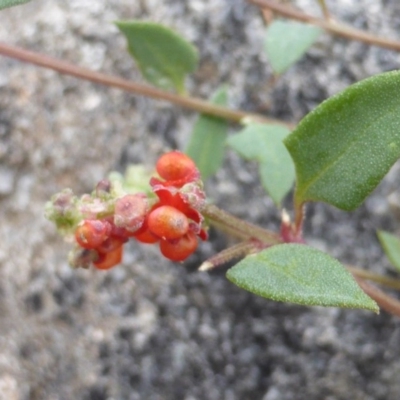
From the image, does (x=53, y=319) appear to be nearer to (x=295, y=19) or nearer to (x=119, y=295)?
(x=119, y=295)

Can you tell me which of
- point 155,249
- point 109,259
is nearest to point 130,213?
point 109,259

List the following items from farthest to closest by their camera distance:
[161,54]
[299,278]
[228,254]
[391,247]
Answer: [161,54]
[391,247]
[228,254]
[299,278]

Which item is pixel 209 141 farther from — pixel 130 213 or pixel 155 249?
pixel 130 213

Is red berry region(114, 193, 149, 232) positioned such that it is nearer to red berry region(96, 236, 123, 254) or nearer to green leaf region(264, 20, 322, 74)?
red berry region(96, 236, 123, 254)

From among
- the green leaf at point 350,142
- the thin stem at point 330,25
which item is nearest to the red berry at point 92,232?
the green leaf at point 350,142

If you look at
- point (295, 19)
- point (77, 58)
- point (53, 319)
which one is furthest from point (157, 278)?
point (295, 19)

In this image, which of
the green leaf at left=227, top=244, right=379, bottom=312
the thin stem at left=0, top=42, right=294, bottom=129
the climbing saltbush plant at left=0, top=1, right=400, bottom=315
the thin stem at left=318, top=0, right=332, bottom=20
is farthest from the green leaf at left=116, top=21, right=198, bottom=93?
the green leaf at left=227, top=244, right=379, bottom=312
